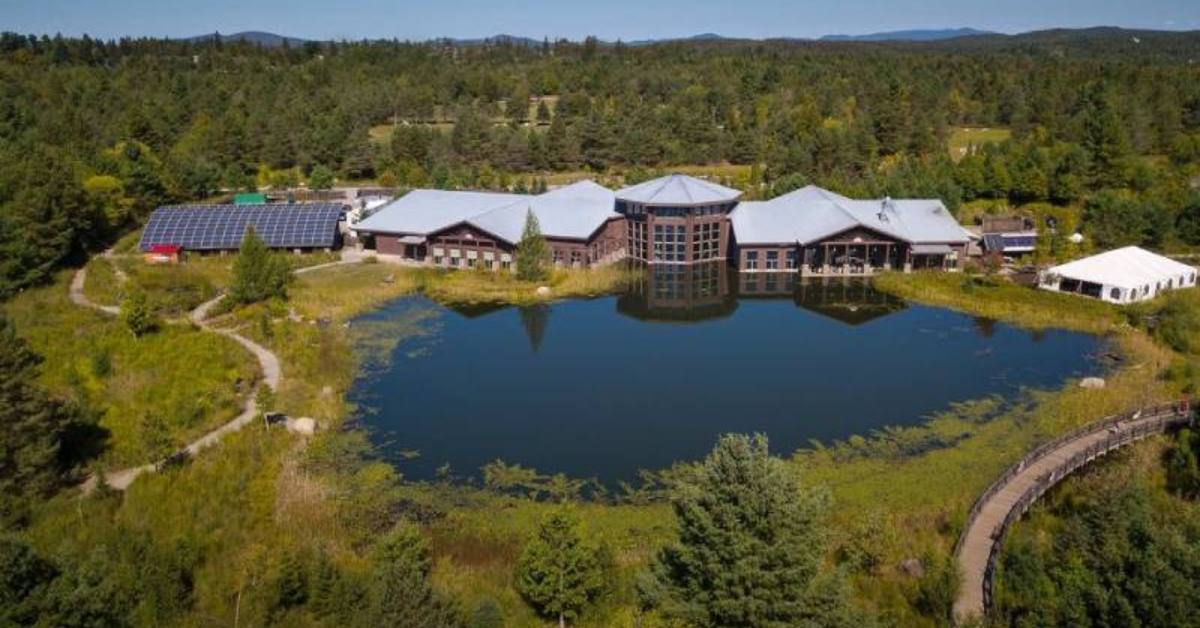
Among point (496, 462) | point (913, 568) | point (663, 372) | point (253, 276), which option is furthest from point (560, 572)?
point (253, 276)

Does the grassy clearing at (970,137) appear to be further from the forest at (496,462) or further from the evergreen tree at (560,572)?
the evergreen tree at (560,572)

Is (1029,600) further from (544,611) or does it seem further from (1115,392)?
(1115,392)

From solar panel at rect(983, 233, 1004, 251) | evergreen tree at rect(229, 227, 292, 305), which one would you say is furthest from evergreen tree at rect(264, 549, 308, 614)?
solar panel at rect(983, 233, 1004, 251)

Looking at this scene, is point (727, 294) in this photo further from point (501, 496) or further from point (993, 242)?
point (501, 496)

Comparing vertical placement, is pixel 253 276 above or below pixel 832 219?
Answer: below

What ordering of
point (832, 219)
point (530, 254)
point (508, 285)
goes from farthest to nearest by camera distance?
point (832, 219) < point (530, 254) < point (508, 285)

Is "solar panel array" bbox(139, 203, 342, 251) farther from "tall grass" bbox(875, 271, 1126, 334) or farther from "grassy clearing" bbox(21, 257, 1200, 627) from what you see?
"tall grass" bbox(875, 271, 1126, 334)
